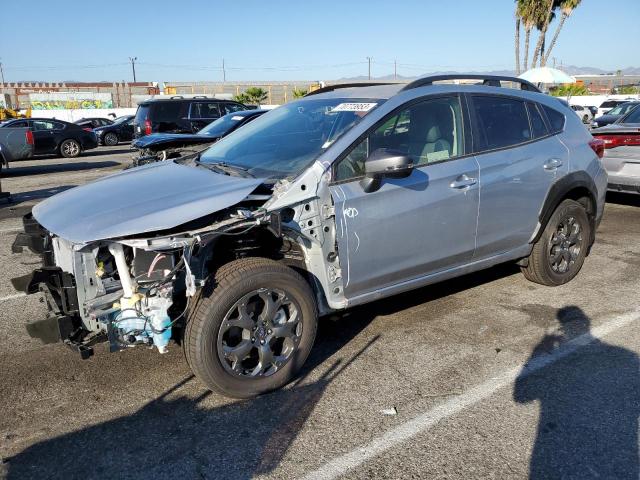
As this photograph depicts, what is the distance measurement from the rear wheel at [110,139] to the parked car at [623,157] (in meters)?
22.7

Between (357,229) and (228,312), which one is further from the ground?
(357,229)

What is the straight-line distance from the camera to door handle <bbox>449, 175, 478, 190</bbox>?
400 cm

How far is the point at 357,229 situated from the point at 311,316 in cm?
62

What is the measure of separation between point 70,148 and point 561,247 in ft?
60.8

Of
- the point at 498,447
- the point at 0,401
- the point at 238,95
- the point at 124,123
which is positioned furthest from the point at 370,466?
the point at 238,95

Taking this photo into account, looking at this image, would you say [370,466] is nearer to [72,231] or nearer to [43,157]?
[72,231]

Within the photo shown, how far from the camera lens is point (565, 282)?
17.0 ft

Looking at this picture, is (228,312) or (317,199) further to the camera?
(317,199)

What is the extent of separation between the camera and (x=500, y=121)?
14.8ft

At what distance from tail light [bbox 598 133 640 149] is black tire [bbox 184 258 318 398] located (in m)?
6.48

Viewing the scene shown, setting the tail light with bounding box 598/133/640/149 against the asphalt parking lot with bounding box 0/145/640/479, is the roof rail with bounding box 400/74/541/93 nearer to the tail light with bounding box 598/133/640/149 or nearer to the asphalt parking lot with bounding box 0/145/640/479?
the asphalt parking lot with bounding box 0/145/640/479

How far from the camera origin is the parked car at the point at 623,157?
7867 mm

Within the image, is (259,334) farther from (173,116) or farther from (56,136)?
(56,136)

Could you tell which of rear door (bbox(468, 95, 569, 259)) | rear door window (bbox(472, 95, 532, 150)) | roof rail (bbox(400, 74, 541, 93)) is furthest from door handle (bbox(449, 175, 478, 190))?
roof rail (bbox(400, 74, 541, 93))
